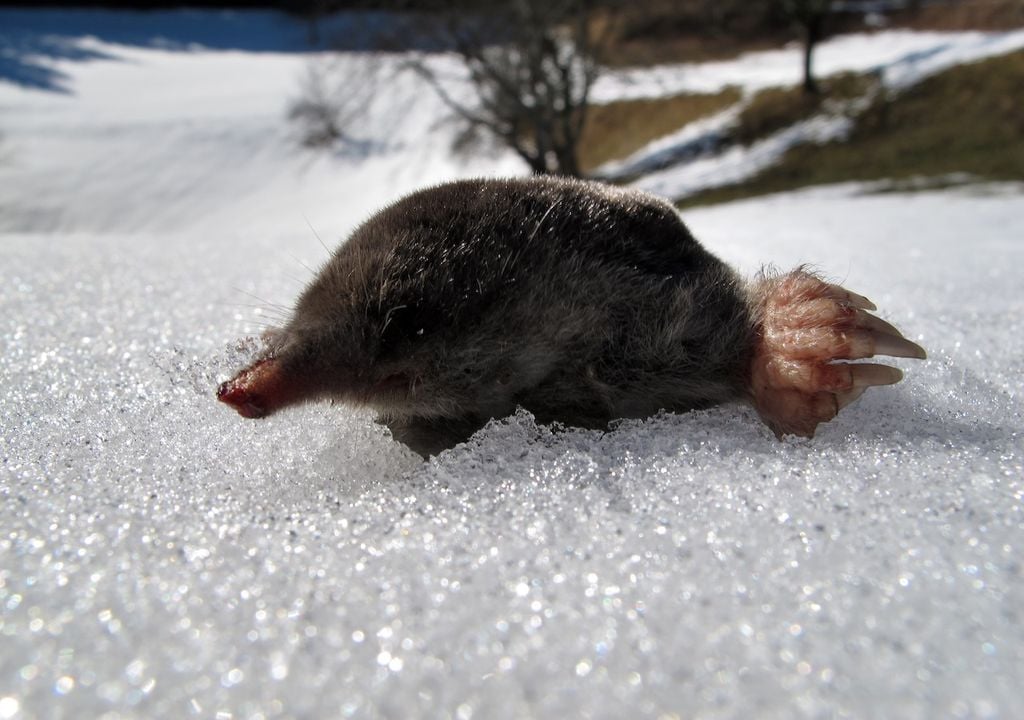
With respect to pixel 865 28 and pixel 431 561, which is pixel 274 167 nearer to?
pixel 431 561

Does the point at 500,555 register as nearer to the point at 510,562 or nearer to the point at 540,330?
the point at 510,562

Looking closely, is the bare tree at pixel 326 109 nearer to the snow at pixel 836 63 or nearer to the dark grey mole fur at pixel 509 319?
the snow at pixel 836 63

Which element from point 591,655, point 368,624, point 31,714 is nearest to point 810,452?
point 591,655

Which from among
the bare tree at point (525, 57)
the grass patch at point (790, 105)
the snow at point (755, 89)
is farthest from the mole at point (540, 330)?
the grass patch at point (790, 105)

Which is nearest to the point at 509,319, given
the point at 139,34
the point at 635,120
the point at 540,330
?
the point at 540,330

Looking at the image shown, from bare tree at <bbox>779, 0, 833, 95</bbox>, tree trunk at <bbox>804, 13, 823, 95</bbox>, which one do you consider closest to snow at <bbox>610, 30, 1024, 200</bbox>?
tree trunk at <bbox>804, 13, 823, 95</bbox>

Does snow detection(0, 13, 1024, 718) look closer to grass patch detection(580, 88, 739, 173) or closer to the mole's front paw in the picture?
the mole's front paw
